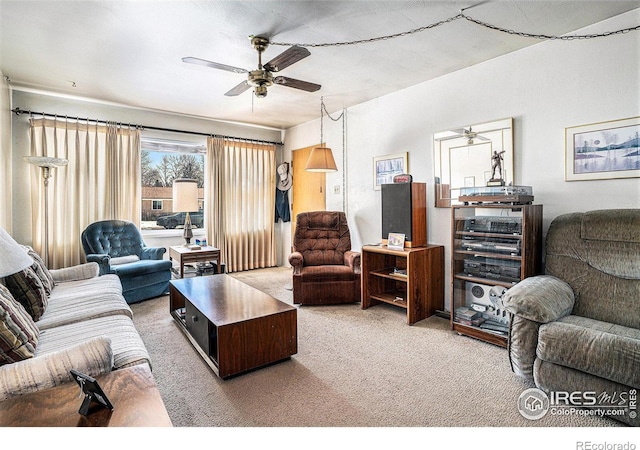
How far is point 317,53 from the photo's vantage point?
2881 mm

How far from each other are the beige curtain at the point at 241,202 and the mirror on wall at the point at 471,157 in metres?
3.16

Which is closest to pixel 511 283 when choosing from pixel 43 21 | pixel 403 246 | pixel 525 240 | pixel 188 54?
pixel 525 240

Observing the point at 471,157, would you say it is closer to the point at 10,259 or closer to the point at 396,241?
the point at 396,241

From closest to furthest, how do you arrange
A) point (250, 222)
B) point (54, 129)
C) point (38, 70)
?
point (38, 70)
point (54, 129)
point (250, 222)

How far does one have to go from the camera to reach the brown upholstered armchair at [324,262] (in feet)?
11.9

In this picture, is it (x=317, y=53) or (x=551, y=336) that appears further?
(x=317, y=53)

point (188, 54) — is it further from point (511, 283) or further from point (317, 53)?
point (511, 283)

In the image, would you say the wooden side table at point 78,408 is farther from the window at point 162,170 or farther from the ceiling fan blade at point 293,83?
the window at point 162,170

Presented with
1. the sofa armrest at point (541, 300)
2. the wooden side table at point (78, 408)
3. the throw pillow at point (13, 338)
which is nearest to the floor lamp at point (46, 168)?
the throw pillow at point (13, 338)

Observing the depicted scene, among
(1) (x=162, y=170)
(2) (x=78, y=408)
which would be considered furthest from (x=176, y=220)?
(2) (x=78, y=408)

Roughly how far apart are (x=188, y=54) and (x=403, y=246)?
8.74 ft

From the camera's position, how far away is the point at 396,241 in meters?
3.37

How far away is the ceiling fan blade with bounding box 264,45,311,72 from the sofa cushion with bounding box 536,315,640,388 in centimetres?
228
